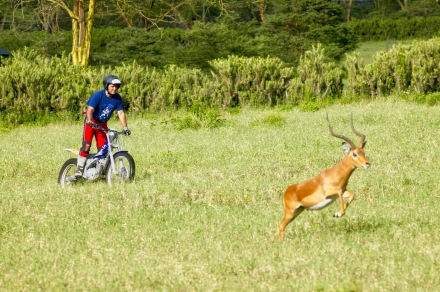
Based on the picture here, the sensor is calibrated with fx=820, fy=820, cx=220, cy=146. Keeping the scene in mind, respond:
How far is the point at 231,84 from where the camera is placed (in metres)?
21.6

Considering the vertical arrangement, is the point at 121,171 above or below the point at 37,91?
below

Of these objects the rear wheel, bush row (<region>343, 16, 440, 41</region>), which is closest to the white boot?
the rear wheel

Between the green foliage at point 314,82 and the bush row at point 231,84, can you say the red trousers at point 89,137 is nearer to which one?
the bush row at point 231,84

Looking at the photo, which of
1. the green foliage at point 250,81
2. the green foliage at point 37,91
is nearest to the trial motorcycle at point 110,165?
the green foliage at point 37,91

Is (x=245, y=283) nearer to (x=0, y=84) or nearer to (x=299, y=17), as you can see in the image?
(x=0, y=84)

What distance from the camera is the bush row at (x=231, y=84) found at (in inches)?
816

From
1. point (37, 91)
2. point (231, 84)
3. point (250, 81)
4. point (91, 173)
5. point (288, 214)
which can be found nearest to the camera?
point (288, 214)

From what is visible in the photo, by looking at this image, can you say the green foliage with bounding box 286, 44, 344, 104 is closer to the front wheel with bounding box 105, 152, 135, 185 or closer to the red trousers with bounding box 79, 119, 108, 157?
the red trousers with bounding box 79, 119, 108, 157

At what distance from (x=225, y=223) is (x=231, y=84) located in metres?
13.4

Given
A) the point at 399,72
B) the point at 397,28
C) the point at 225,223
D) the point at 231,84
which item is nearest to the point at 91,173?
the point at 225,223

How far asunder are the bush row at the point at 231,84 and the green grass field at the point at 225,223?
231 inches

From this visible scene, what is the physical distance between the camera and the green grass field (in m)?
6.60

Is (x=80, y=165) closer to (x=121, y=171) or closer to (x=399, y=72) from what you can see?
(x=121, y=171)

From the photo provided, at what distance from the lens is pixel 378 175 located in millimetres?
10727
